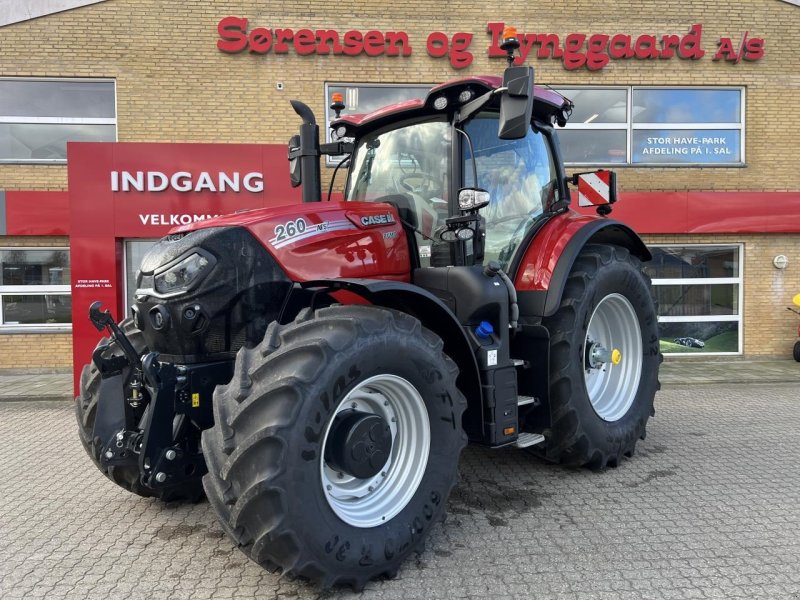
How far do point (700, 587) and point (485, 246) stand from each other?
7.16 feet

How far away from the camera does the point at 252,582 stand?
2797 millimetres

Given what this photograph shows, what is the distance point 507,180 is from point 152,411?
8.68 feet

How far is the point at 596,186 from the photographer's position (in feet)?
15.9

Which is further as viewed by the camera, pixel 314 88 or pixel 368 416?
pixel 314 88

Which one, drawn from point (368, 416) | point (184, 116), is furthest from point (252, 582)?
point (184, 116)

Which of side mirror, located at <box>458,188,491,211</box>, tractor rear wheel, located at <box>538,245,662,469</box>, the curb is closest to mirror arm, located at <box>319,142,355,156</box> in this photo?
side mirror, located at <box>458,188,491,211</box>

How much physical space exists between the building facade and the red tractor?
5548 millimetres

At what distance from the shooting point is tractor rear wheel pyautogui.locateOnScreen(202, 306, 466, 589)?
2.38 meters

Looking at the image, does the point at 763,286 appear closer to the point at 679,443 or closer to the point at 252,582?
the point at 679,443

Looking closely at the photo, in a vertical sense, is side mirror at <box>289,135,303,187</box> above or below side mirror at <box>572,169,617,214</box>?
above

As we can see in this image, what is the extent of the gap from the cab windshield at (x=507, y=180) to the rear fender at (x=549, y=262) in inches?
4.9

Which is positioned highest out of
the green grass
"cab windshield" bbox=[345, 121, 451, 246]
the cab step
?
"cab windshield" bbox=[345, 121, 451, 246]

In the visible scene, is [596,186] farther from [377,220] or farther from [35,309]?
[35,309]

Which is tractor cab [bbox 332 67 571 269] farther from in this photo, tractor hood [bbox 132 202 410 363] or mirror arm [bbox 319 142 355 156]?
tractor hood [bbox 132 202 410 363]
